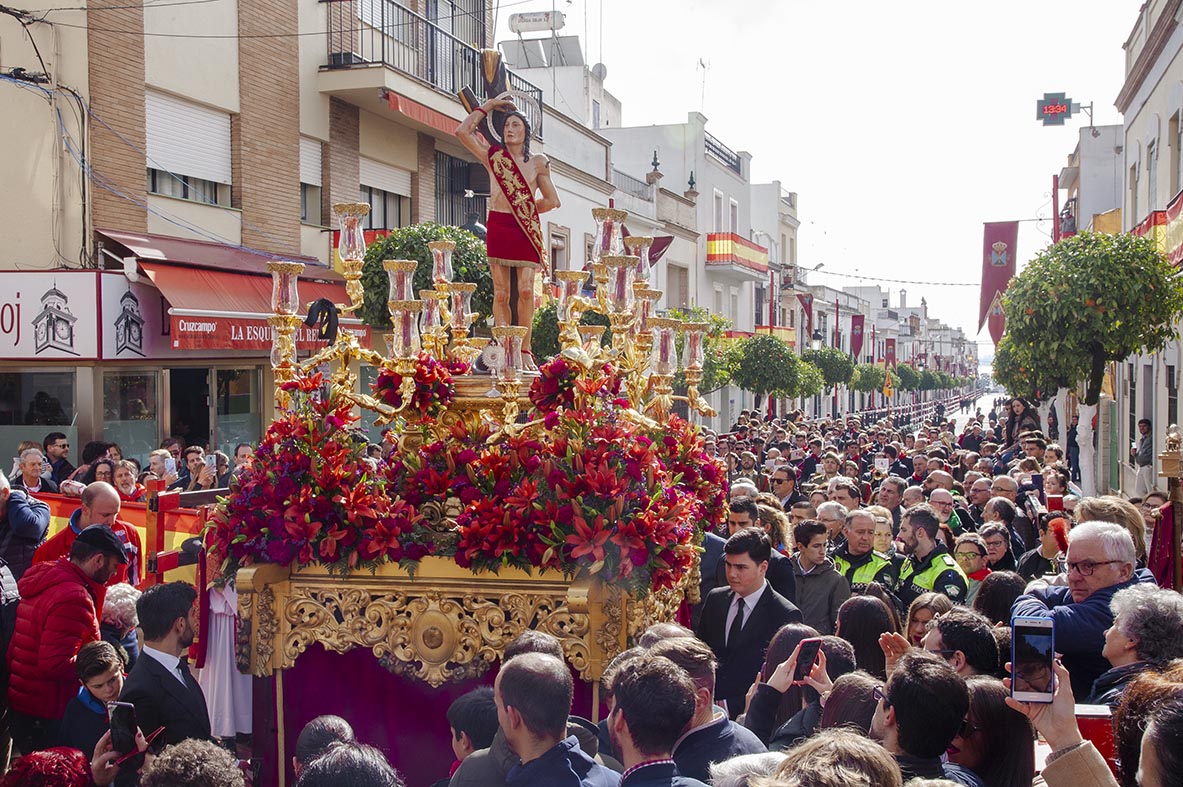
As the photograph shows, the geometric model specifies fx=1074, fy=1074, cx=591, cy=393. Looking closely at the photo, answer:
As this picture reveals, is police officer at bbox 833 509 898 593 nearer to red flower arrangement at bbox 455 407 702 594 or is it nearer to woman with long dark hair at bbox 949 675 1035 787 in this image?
red flower arrangement at bbox 455 407 702 594

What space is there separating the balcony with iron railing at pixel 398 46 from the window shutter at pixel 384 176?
150 cm

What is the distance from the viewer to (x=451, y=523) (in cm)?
472

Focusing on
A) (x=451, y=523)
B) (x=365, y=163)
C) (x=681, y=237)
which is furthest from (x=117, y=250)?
(x=681, y=237)

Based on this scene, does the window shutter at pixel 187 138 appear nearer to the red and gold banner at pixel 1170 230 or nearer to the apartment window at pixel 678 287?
the red and gold banner at pixel 1170 230

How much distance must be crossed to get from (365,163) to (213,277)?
475 centimetres

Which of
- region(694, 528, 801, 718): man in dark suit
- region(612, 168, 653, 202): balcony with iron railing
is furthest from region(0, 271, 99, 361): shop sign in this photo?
region(612, 168, 653, 202): balcony with iron railing

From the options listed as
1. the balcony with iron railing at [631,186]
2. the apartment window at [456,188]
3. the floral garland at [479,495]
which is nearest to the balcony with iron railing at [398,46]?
the apartment window at [456,188]

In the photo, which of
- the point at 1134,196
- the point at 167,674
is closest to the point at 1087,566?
the point at 167,674

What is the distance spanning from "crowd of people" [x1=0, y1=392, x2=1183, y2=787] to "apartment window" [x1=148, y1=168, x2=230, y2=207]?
26.1ft

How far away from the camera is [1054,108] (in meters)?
30.0

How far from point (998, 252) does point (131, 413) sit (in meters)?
14.4

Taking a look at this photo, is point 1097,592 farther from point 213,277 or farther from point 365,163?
point 365,163

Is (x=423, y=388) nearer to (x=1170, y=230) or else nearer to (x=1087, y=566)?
(x=1087, y=566)

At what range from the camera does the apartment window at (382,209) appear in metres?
17.3
